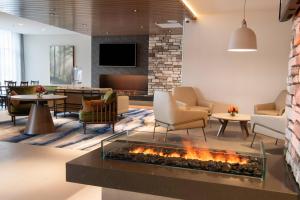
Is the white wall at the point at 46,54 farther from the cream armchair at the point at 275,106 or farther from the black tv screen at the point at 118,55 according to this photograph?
the cream armchair at the point at 275,106

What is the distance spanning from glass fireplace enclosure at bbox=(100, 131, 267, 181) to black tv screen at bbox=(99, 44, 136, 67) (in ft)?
29.4

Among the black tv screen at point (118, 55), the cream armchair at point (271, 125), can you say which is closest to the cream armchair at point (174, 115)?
the cream armchair at point (271, 125)

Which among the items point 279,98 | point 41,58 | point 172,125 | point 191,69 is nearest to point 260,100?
point 279,98

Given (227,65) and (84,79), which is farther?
(84,79)

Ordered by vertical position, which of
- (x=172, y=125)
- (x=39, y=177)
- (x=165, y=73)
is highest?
(x=165, y=73)

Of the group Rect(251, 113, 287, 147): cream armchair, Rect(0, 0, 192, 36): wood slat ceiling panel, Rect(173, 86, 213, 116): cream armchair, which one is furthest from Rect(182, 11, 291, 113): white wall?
Rect(251, 113, 287, 147): cream armchair

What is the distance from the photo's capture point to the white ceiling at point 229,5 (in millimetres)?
6043

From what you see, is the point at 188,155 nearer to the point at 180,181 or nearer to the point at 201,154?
the point at 201,154

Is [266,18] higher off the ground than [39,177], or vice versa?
[266,18]

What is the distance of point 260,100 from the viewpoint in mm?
7047

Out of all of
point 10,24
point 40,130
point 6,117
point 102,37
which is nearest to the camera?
point 40,130

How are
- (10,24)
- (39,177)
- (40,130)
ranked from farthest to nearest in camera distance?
(10,24) → (40,130) → (39,177)

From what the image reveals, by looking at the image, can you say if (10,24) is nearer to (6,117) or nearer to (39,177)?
(6,117)

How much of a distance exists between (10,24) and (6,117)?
4.79m
